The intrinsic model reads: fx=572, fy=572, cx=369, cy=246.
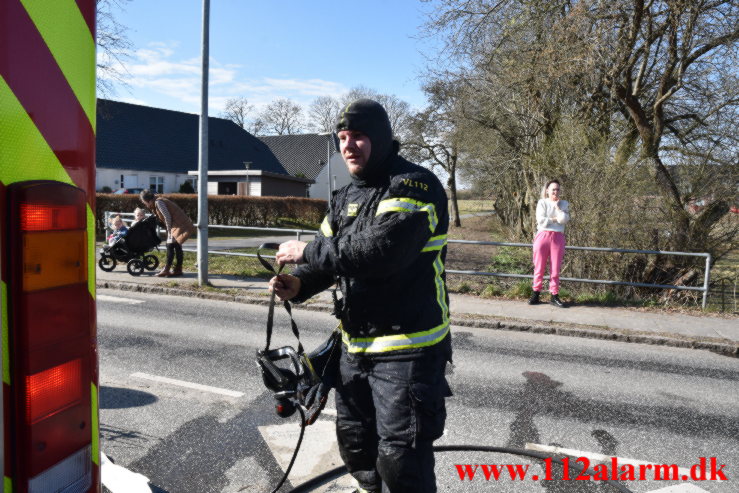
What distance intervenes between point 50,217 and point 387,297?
52.2 inches

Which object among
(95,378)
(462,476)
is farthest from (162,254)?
(95,378)

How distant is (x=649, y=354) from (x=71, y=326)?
6819 mm

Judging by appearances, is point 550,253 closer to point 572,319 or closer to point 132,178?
point 572,319

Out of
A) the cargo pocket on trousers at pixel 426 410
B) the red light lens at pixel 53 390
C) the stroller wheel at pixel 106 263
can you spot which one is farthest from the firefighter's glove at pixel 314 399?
the stroller wheel at pixel 106 263

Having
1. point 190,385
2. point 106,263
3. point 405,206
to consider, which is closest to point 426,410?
point 405,206

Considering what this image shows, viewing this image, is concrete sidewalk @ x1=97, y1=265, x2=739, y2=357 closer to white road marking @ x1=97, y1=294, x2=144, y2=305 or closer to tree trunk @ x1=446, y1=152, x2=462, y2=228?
white road marking @ x1=97, y1=294, x2=144, y2=305

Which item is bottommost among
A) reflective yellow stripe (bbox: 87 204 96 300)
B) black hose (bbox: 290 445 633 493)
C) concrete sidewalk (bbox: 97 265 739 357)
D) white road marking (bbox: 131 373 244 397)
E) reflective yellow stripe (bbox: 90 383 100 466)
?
black hose (bbox: 290 445 633 493)

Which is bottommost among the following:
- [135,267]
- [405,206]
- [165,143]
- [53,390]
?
[135,267]

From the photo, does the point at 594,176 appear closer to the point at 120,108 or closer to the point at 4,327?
the point at 4,327

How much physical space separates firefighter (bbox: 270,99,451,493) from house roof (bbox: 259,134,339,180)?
5116cm

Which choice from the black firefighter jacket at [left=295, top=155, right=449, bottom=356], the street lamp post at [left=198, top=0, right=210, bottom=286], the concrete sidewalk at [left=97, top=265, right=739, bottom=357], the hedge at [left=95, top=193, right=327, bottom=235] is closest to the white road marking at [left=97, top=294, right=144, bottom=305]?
the concrete sidewalk at [left=97, top=265, right=739, bottom=357]

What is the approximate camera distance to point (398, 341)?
233 centimetres

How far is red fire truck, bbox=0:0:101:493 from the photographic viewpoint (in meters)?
1.28

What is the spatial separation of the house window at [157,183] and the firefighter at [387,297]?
1608 inches
